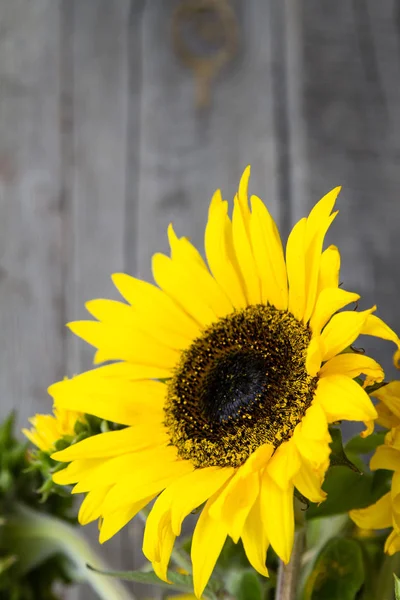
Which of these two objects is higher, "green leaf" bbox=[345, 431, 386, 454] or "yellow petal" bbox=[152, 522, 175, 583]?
"green leaf" bbox=[345, 431, 386, 454]

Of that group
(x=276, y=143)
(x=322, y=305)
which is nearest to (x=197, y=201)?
(x=276, y=143)

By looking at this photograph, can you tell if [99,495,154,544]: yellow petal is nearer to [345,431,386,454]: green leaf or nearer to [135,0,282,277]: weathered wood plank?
[345,431,386,454]: green leaf

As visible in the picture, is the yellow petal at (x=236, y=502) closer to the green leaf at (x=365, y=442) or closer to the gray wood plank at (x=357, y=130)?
the green leaf at (x=365, y=442)

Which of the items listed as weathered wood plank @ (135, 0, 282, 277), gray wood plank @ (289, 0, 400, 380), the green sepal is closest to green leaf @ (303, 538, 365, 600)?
the green sepal

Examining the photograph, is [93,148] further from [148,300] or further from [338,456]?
[338,456]

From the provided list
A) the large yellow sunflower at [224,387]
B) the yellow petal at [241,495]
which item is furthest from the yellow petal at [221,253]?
the yellow petal at [241,495]

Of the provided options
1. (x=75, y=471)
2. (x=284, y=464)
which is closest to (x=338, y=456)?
(x=284, y=464)
